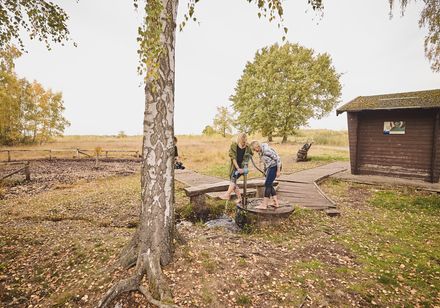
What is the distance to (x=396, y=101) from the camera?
1203 centimetres

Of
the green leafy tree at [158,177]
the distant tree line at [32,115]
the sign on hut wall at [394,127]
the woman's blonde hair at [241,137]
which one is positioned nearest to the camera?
the green leafy tree at [158,177]

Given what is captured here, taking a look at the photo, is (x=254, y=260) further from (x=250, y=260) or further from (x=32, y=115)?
(x=32, y=115)

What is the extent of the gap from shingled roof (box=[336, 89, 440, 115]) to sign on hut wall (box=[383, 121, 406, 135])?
3.59ft

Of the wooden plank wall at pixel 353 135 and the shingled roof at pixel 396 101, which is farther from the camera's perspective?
the wooden plank wall at pixel 353 135

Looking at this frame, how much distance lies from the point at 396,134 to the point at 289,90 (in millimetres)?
17899

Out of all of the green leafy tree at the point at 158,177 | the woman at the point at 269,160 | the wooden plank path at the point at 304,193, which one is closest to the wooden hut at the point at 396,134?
the wooden plank path at the point at 304,193

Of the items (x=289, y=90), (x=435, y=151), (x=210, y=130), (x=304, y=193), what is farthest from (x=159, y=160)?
(x=210, y=130)

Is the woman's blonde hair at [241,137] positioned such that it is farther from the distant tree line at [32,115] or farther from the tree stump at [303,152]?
the distant tree line at [32,115]

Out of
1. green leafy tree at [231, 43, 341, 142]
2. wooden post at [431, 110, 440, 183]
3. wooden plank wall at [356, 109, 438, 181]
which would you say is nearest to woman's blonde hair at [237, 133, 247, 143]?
wooden plank wall at [356, 109, 438, 181]

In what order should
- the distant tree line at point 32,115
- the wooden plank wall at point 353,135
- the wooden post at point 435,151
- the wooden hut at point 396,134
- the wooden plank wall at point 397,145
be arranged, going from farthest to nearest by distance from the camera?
the distant tree line at point 32,115 → the wooden plank wall at point 353,135 → the wooden plank wall at point 397,145 → the wooden hut at point 396,134 → the wooden post at point 435,151

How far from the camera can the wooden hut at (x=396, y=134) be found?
36.3ft

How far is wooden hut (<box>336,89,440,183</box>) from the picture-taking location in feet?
36.3

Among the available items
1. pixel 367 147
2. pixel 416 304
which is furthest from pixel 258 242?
pixel 367 147

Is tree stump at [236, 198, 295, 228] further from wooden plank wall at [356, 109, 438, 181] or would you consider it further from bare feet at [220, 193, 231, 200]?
wooden plank wall at [356, 109, 438, 181]
